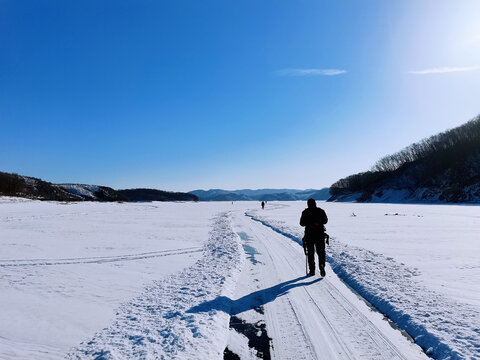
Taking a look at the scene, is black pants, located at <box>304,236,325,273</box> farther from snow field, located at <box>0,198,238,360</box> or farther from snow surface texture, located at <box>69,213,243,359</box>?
snow field, located at <box>0,198,238,360</box>

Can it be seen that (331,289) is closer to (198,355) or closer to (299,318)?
(299,318)

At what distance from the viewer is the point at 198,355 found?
3789mm

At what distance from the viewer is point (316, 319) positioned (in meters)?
4.98

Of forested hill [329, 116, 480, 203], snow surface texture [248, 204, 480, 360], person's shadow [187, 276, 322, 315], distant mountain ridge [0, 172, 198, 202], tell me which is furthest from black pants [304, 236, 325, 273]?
distant mountain ridge [0, 172, 198, 202]

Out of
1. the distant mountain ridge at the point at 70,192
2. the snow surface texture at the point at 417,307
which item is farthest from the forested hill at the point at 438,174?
the distant mountain ridge at the point at 70,192

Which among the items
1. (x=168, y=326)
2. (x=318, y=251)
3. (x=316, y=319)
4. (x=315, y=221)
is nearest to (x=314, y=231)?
(x=315, y=221)

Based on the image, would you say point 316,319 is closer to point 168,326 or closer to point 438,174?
point 168,326

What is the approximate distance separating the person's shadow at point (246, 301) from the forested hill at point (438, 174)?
78.9m

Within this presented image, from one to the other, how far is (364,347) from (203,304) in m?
2.96

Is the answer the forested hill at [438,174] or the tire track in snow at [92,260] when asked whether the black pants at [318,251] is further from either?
the forested hill at [438,174]

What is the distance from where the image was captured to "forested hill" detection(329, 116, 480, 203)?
2992 inches

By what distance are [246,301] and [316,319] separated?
5.20ft

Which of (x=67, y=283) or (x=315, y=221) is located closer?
(x=67, y=283)

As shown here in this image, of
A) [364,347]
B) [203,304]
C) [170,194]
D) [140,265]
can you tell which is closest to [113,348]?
[203,304]
